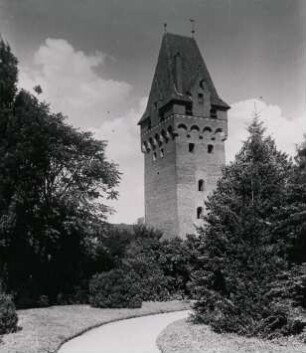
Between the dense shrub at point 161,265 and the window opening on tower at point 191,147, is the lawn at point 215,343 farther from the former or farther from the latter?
the window opening on tower at point 191,147

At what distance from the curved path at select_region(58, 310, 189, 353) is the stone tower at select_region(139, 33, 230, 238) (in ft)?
77.7

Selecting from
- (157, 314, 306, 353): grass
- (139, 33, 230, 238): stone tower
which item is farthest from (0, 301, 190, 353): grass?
(139, 33, 230, 238): stone tower

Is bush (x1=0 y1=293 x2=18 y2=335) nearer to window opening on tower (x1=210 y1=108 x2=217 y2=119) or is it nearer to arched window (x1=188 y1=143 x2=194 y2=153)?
arched window (x1=188 y1=143 x2=194 y2=153)

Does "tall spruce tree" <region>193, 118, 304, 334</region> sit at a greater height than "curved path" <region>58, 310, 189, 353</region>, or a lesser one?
greater

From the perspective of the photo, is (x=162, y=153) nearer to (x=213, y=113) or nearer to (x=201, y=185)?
(x=201, y=185)

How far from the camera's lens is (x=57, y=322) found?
15805 mm

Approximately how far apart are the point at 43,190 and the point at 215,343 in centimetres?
1300

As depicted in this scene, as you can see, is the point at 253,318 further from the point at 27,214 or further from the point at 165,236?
the point at 165,236

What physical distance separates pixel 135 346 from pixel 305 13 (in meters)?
10.1

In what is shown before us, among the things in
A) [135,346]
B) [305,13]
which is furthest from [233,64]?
[135,346]

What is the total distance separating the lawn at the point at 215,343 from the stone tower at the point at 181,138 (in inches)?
1049

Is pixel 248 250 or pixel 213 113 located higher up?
pixel 213 113

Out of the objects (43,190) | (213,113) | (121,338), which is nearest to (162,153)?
(213,113)

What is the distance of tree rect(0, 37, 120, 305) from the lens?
19203 millimetres
